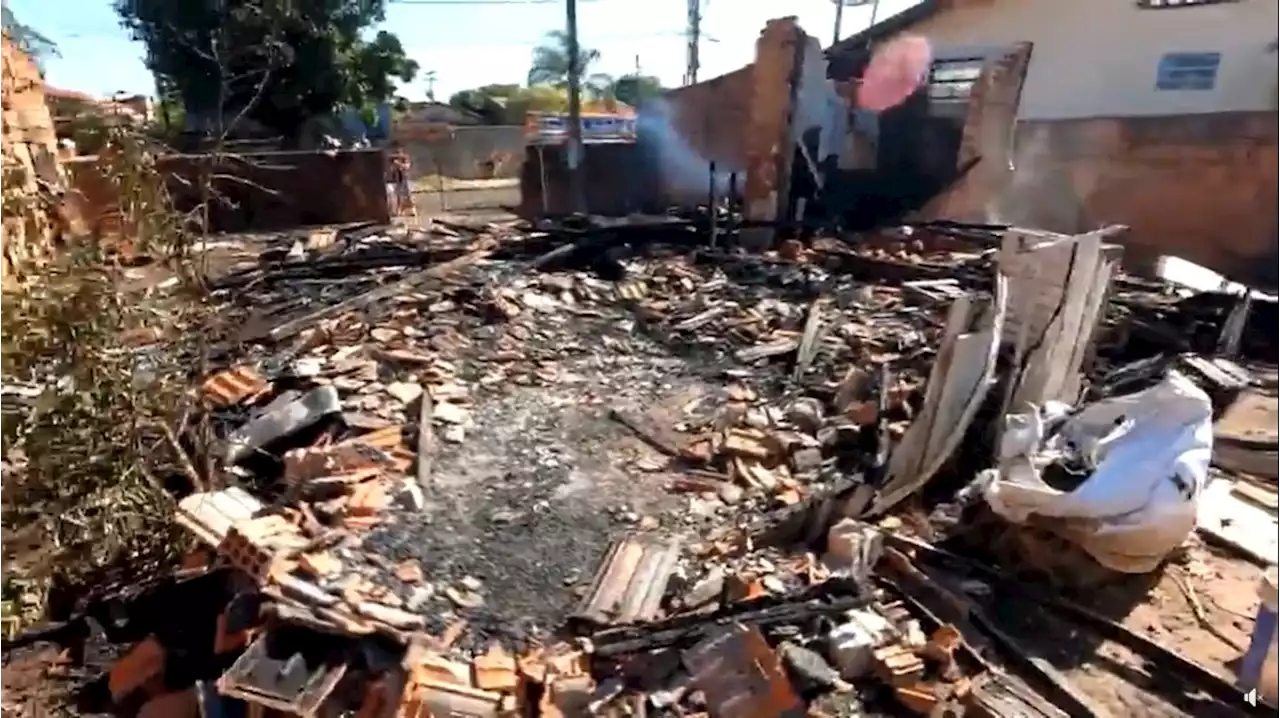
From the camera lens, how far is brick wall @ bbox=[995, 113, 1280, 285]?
2.18 meters

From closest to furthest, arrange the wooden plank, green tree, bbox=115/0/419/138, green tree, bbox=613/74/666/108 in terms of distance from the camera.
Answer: the wooden plank < green tree, bbox=115/0/419/138 < green tree, bbox=613/74/666/108

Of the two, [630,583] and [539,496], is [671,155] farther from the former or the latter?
[630,583]

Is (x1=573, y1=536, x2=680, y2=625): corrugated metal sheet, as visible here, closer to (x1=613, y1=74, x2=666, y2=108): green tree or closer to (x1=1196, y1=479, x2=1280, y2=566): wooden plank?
(x1=1196, y1=479, x2=1280, y2=566): wooden plank

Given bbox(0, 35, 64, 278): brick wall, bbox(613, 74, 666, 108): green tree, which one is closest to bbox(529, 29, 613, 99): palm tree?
bbox(613, 74, 666, 108): green tree

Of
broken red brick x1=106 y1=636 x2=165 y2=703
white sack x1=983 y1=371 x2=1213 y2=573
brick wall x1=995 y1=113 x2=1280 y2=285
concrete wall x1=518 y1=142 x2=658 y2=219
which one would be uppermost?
brick wall x1=995 y1=113 x2=1280 y2=285

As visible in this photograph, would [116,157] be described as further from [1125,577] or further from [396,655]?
[1125,577]

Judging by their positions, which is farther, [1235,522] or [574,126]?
[574,126]

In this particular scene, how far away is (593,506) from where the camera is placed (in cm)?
568

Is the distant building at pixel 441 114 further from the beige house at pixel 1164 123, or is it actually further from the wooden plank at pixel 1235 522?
the wooden plank at pixel 1235 522

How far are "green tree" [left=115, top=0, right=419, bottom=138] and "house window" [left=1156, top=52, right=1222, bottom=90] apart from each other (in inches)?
515

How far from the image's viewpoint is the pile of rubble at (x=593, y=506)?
4.05 m

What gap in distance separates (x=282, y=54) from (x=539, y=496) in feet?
36.2

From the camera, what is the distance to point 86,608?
5.00 metres

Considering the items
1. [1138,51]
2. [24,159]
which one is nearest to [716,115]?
[24,159]
